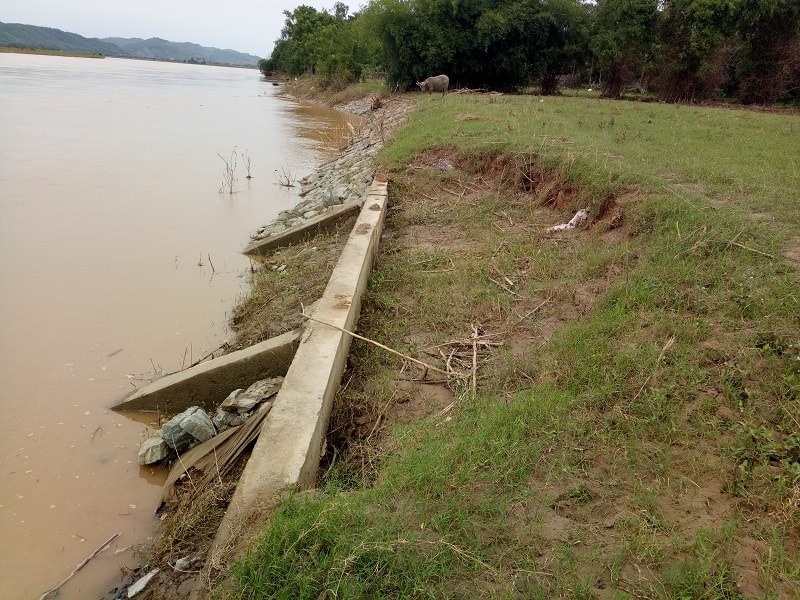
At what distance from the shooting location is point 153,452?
151 inches

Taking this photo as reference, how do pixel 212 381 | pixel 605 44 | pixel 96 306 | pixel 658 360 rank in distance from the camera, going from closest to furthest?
pixel 658 360, pixel 212 381, pixel 96 306, pixel 605 44

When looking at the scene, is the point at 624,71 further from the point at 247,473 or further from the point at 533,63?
the point at 247,473

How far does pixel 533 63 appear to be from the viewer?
80.7 feet

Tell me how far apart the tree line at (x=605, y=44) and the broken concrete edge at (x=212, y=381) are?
22412 millimetres

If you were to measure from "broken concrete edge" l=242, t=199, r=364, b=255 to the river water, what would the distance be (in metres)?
0.36

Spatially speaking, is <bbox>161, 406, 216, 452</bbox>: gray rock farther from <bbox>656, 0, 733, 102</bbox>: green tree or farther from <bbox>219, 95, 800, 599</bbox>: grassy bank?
<bbox>656, 0, 733, 102</bbox>: green tree

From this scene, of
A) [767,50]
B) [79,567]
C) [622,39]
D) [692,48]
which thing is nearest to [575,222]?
[79,567]

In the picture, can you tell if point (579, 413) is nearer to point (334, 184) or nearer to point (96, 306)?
point (96, 306)

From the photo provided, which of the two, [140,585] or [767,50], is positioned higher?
[767,50]

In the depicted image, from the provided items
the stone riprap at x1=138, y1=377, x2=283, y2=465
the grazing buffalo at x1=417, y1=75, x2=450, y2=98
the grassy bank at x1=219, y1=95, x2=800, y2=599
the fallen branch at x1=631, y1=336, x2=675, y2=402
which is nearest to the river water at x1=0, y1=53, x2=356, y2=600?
the stone riprap at x1=138, y1=377, x2=283, y2=465

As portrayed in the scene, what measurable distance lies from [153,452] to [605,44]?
2521 cm

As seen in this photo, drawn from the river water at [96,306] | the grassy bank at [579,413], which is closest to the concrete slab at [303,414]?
the grassy bank at [579,413]

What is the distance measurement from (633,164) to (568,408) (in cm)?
512

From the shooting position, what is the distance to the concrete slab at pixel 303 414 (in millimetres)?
2654
